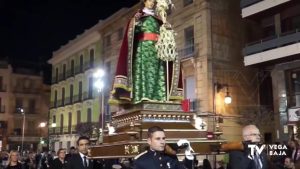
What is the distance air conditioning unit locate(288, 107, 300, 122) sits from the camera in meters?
19.8

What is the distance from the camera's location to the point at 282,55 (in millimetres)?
19891

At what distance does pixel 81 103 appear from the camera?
40500 millimetres

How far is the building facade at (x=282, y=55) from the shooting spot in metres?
19.9

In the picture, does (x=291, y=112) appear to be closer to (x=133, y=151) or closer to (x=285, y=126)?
(x=285, y=126)

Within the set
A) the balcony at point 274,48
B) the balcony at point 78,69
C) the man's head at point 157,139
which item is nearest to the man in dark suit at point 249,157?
the man's head at point 157,139

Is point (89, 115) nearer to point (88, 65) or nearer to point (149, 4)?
point (88, 65)

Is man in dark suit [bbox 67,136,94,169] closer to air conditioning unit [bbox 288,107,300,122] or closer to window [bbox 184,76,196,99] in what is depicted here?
air conditioning unit [bbox 288,107,300,122]

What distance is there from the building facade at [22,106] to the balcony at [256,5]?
35.2 meters

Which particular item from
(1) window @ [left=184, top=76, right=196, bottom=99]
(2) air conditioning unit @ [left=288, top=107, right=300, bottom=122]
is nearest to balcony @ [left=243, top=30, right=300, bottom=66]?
(2) air conditioning unit @ [left=288, top=107, right=300, bottom=122]

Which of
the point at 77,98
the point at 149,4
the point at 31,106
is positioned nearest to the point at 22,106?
the point at 31,106

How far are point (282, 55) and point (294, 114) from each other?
2816 mm

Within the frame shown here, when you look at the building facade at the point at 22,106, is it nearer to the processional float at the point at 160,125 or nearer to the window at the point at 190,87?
the window at the point at 190,87

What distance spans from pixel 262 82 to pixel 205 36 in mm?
4505

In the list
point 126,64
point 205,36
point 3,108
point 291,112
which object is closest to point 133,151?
point 126,64
